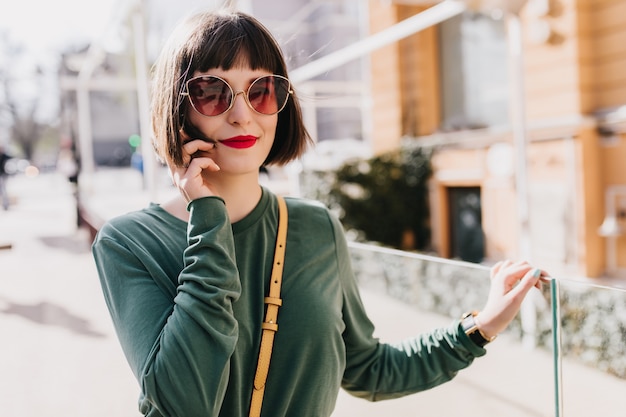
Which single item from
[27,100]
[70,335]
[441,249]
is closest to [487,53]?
[441,249]

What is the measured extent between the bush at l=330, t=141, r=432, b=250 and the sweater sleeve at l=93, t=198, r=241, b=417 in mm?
7137

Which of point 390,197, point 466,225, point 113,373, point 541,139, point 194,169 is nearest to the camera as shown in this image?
point 194,169

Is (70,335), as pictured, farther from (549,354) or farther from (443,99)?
(443,99)

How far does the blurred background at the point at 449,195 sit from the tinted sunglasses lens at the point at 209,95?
0.78ft

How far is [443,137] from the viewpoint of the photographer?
865 cm

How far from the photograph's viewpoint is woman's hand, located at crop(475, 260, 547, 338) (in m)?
1.32

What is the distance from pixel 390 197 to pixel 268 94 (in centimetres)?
762

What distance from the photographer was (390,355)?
1.45 m

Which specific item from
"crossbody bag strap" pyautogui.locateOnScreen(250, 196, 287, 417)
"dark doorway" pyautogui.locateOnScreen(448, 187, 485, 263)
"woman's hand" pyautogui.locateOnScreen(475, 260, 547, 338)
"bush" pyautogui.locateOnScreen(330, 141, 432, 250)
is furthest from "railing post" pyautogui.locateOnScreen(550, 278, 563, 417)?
"dark doorway" pyautogui.locateOnScreen(448, 187, 485, 263)

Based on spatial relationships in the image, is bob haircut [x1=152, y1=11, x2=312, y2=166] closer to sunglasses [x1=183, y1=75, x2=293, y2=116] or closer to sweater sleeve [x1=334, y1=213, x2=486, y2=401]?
sunglasses [x1=183, y1=75, x2=293, y2=116]

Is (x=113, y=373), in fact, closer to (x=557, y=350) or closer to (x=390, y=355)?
(x=390, y=355)

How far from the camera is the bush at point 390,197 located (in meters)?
8.44

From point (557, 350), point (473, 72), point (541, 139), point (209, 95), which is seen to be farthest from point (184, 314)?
point (473, 72)

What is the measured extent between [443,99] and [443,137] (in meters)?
0.75
